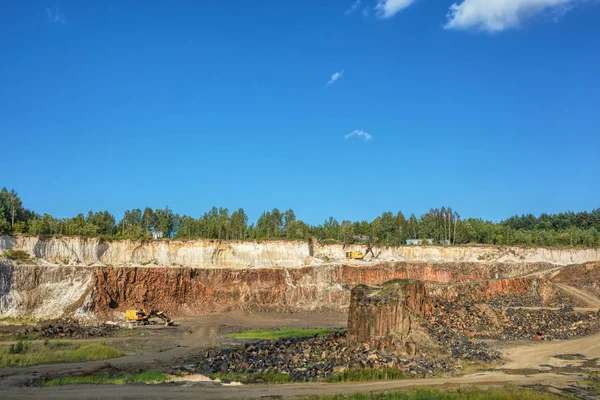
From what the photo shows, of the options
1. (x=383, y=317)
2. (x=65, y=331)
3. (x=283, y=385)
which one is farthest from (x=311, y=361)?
(x=65, y=331)

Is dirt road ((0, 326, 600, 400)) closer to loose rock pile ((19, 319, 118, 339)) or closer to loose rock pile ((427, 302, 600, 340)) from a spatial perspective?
loose rock pile ((427, 302, 600, 340))

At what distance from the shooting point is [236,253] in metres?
79.5

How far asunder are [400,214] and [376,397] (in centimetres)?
10960

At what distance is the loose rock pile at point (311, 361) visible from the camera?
28188mm

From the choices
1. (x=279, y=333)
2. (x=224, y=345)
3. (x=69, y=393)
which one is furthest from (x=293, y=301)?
(x=69, y=393)

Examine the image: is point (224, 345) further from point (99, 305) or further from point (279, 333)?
point (99, 305)

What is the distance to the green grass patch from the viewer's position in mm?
27031

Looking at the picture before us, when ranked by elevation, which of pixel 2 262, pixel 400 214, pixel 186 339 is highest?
pixel 400 214

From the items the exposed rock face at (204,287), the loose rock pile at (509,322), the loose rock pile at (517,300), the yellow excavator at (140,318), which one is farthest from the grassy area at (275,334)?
the loose rock pile at (517,300)

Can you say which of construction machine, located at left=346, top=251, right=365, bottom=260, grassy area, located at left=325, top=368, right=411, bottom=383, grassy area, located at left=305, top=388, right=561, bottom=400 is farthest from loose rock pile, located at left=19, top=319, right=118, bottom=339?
construction machine, located at left=346, top=251, right=365, bottom=260

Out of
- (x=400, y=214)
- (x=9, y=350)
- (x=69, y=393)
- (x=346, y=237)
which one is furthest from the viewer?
(x=400, y=214)

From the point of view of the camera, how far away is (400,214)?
130 meters

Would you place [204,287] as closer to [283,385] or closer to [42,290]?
[42,290]

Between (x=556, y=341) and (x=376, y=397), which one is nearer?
(x=376, y=397)
